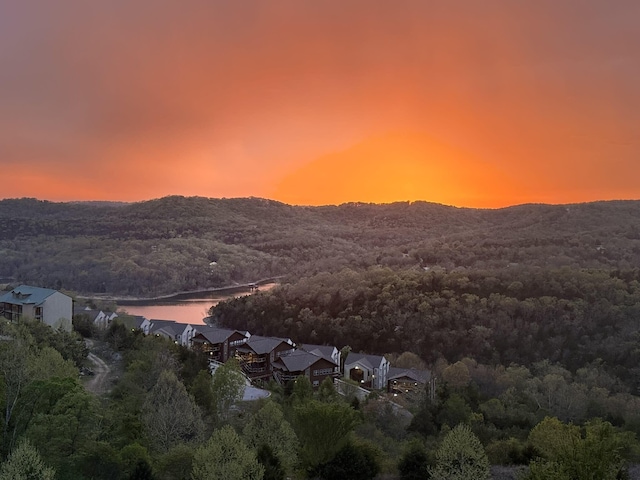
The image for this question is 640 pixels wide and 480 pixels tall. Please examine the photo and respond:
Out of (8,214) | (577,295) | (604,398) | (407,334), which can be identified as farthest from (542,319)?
(8,214)

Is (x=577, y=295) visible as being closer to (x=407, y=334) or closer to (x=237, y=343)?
(x=407, y=334)

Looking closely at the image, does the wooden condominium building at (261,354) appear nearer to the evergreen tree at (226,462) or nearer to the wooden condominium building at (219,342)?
the wooden condominium building at (219,342)

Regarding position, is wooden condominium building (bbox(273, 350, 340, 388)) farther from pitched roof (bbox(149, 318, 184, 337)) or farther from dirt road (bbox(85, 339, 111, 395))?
dirt road (bbox(85, 339, 111, 395))

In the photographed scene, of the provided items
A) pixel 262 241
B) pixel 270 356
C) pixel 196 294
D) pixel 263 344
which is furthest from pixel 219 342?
pixel 262 241

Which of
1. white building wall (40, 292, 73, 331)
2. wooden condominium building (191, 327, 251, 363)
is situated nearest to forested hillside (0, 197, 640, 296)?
wooden condominium building (191, 327, 251, 363)

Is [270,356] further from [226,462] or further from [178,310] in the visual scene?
[178,310]

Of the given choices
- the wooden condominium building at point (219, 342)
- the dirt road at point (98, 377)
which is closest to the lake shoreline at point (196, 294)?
the wooden condominium building at point (219, 342)
